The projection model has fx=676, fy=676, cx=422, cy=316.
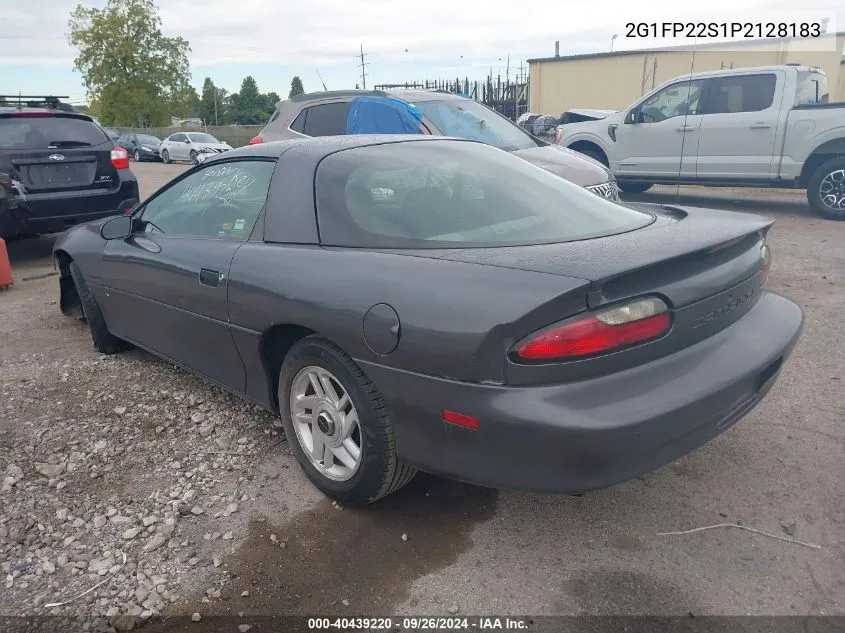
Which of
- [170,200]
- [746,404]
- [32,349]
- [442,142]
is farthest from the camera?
[32,349]

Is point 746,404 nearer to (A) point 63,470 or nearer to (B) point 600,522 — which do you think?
(B) point 600,522

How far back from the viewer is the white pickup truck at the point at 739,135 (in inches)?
346

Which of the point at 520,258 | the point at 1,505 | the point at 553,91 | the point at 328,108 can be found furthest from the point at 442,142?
the point at 553,91

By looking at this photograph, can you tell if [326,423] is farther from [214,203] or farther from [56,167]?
[56,167]

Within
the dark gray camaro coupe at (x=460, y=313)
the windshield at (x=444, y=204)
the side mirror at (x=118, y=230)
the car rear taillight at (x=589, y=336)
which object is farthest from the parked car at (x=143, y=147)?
the car rear taillight at (x=589, y=336)

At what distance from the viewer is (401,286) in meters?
2.35

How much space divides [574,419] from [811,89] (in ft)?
30.9

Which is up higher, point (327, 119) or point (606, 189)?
point (327, 119)

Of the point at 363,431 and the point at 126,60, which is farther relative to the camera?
the point at 126,60

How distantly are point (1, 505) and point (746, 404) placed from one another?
119 inches

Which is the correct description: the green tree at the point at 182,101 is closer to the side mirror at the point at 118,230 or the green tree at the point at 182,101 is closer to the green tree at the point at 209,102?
the green tree at the point at 209,102

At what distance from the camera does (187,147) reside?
27828 mm

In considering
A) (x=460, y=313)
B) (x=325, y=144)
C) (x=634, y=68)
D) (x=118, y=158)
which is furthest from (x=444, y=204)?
(x=634, y=68)

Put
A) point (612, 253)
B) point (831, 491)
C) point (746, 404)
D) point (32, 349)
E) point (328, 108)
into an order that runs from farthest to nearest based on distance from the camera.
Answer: point (328, 108) → point (32, 349) → point (831, 491) → point (746, 404) → point (612, 253)
